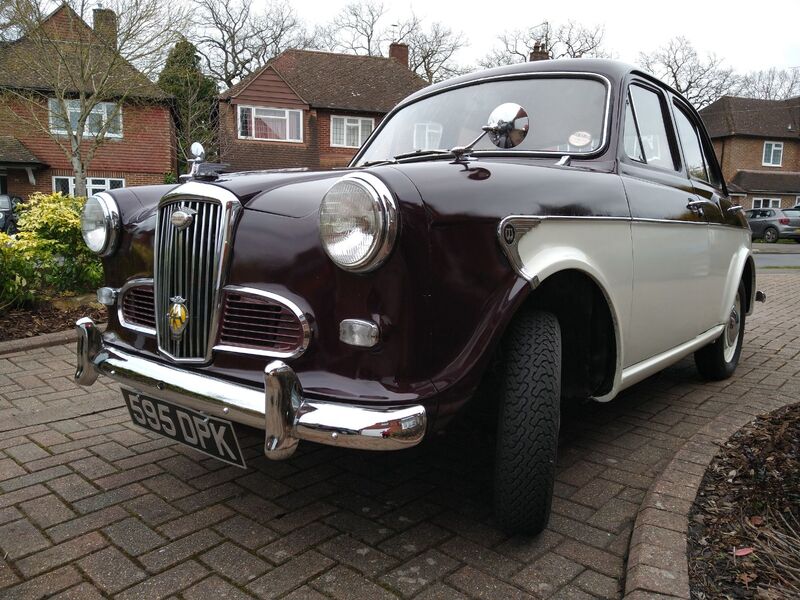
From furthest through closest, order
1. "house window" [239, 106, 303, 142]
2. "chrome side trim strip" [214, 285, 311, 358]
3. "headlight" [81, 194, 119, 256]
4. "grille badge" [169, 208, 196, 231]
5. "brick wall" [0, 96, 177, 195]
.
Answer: "house window" [239, 106, 303, 142] < "brick wall" [0, 96, 177, 195] < "headlight" [81, 194, 119, 256] < "grille badge" [169, 208, 196, 231] < "chrome side trim strip" [214, 285, 311, 358]

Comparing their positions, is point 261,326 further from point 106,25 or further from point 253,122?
point 253,122

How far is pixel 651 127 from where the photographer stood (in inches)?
134

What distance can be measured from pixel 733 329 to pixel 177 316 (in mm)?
3900

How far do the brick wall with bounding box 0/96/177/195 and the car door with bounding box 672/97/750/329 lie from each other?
2058 centimetres

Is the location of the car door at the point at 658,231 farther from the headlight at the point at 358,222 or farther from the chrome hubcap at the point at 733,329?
the headlight at the point at 358,222

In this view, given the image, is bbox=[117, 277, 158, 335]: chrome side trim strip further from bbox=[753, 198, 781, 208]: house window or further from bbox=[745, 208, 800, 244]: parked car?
bbox=[753, 198, 781, 208]: house window

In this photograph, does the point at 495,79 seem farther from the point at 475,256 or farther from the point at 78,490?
the point at 78,490

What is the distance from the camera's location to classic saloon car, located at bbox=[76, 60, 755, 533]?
Answer: 6.20 ft

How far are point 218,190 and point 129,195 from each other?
0.75 meters

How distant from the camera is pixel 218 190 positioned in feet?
7.36

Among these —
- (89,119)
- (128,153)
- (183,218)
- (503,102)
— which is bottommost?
(183,218)

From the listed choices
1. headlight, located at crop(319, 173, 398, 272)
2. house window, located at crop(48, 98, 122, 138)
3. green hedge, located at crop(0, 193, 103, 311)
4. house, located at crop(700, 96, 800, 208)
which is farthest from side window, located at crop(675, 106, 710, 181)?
house, located at crop(700, 96, 800, 208)

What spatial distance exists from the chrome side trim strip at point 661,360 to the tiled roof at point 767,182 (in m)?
39.7

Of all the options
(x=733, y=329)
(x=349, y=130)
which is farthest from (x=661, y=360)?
(x=349, y=130)
